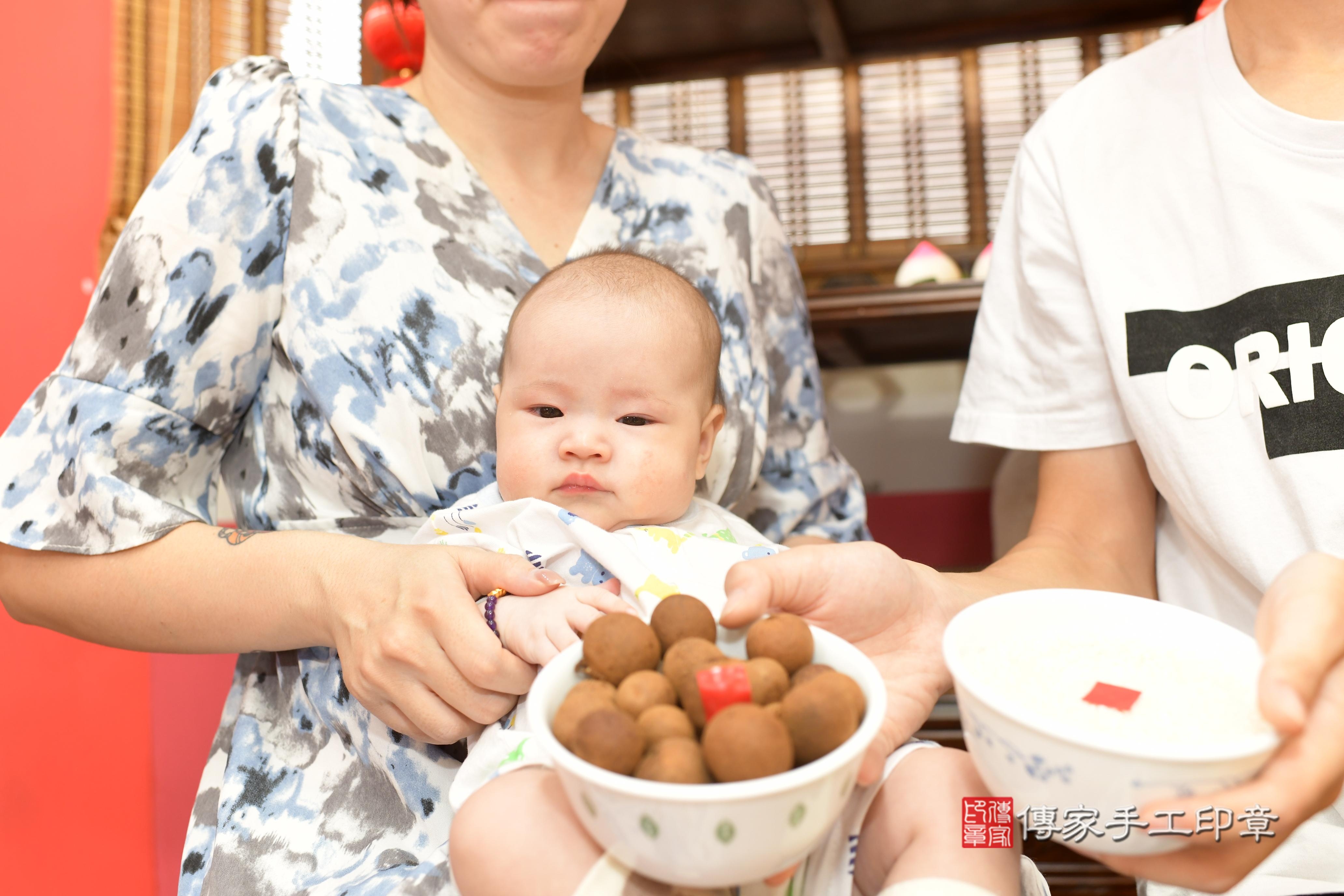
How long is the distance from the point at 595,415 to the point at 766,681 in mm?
468

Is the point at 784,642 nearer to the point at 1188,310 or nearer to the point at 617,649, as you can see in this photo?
the point at 617,649

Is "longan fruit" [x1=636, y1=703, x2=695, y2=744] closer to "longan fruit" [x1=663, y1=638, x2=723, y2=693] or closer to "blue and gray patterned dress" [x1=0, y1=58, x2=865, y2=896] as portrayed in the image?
"longan fruit" [x1=663, y1=638, x2=723, y2=693]

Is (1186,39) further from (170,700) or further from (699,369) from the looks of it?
(170,700)

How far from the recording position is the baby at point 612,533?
638mm

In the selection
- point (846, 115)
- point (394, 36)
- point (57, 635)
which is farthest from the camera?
Result: point (846, 115)

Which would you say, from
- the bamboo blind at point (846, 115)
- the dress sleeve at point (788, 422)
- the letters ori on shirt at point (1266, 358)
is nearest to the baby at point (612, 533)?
the dress sleeve at point (788, 422)

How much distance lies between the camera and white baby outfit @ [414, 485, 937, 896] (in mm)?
787

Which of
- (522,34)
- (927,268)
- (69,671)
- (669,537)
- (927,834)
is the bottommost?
(69,671)

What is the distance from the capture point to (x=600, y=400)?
963 millimetres

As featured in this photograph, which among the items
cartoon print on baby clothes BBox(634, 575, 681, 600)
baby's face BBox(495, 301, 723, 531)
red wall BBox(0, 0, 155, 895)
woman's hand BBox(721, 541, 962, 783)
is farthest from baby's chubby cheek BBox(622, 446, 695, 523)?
red wall BBox(0, 0, 155, 895)

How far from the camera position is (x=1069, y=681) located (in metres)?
0.59

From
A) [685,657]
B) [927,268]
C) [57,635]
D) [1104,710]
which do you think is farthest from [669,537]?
[57,635]

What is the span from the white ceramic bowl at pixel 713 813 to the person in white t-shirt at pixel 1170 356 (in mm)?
161

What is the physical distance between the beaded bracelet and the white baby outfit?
0.23 ft
